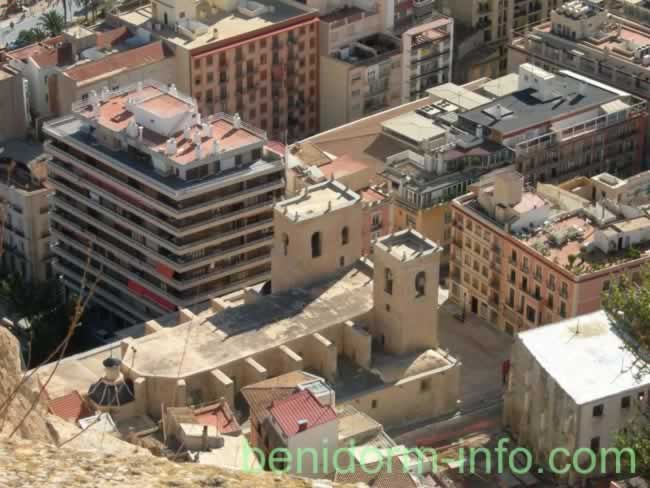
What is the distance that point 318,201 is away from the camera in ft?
443

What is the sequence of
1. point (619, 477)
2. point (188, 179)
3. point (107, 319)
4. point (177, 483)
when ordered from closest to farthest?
point (177, 483), point (619, 477), point (188, 179), point (107, 319)

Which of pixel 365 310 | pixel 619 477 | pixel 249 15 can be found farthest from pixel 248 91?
pixel 619 477

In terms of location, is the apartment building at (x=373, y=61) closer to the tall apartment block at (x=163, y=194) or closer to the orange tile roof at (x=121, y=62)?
the orange tile roof at (x=121, y=62)

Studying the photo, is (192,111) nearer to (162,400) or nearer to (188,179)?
(188,179)

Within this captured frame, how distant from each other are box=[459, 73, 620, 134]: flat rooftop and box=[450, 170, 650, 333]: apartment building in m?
9.55

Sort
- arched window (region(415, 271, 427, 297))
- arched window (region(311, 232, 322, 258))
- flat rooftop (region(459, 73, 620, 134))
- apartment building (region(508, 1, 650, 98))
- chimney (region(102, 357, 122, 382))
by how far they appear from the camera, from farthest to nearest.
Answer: apartment building (region(508, 1, 650, 98))
flat rooftop (region(459, 73, 620, 134))
arched window (region(311, 232, 322, 258))
arched window (region(415, 271, 427, 297))
chimney (region(102, 357, 122, 382))

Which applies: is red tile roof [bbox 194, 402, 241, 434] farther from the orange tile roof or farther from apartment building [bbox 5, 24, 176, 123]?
the orange tile roof

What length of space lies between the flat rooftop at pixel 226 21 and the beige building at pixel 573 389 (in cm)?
6162

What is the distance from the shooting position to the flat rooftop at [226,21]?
176125mm

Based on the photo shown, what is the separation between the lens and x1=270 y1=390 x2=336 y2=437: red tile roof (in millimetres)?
112938

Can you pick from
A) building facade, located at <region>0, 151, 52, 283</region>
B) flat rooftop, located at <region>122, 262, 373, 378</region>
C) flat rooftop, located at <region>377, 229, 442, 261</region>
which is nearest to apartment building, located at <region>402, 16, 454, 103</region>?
building facade, located at <region>0, 151, 52, 283</region>

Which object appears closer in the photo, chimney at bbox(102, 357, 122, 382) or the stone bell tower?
chimney at bbox(102, 357, 122, 382)

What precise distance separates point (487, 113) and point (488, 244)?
20.3 metres

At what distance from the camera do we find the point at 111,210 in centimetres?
14975
